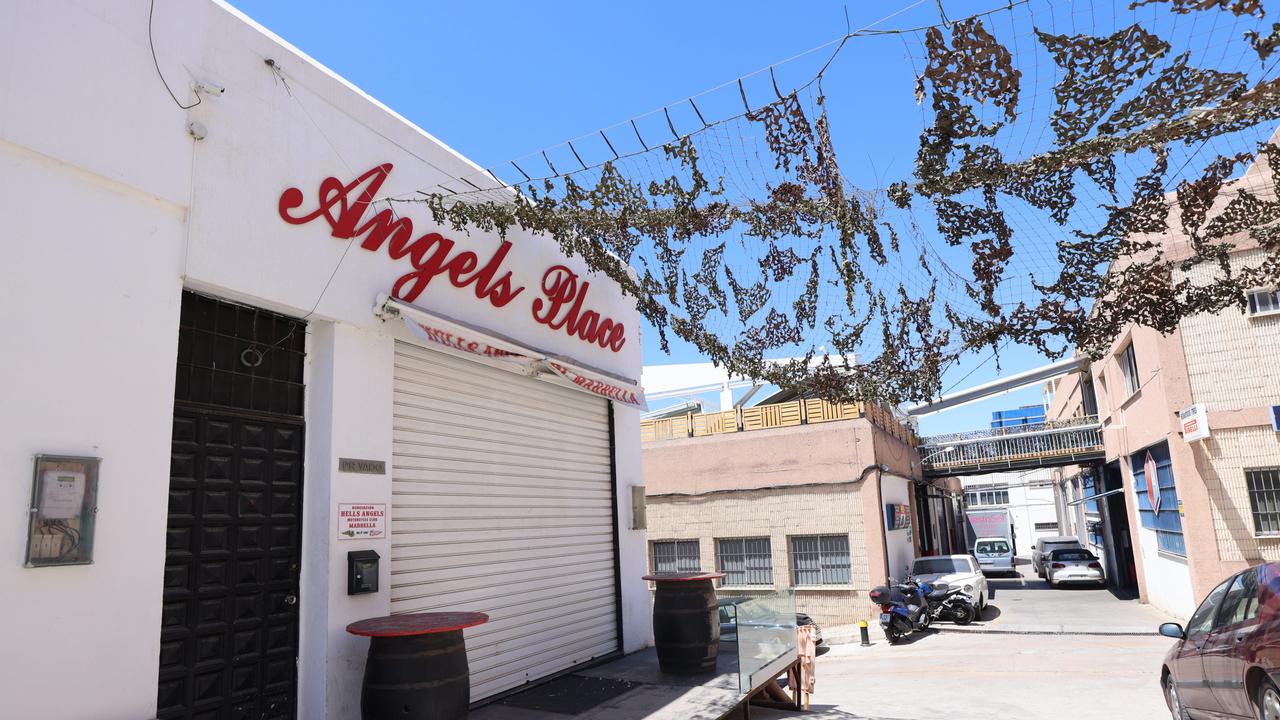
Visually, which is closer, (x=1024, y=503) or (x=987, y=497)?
(x=1024, y=503)

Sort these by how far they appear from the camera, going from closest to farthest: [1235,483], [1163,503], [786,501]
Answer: [1235,483], [1163,503], [786,501]

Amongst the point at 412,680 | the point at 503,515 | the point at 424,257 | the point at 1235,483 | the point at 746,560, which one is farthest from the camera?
the point at 746,560

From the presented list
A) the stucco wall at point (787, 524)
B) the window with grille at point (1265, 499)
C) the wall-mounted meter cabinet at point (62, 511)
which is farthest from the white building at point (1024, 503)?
the wall-mounted meter cabinet at point (62, 511)

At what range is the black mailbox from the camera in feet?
20.0

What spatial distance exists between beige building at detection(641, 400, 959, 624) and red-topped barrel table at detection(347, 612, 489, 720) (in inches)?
519

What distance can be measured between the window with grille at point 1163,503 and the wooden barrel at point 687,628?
12.1 meters

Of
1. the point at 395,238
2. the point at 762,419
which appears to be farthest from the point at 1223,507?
the point at 395,238

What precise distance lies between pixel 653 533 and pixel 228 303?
1734cm

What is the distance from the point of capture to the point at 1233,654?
563cm

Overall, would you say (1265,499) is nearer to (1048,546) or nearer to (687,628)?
(687,628)

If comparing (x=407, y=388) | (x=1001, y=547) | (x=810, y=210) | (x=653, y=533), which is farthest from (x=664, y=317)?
(x=1001, y=547)

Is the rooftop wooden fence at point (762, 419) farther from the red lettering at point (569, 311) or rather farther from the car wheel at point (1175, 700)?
the car wheel at point (1175, 700)

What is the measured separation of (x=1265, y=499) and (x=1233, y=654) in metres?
11.1

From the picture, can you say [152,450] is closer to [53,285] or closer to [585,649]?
[53,285]
